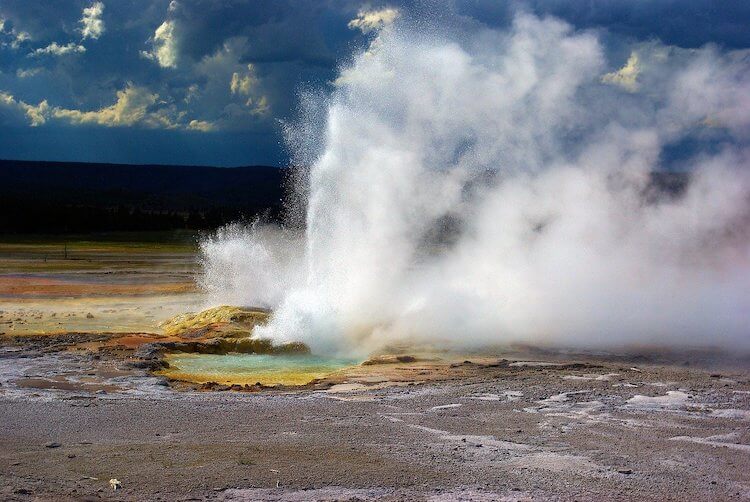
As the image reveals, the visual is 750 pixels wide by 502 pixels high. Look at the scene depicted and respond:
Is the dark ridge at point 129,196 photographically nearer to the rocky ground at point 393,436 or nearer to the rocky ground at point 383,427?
the rocky ground at point 383,427

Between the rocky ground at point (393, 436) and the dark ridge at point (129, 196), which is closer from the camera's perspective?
the rocky ground at point (393, 436)

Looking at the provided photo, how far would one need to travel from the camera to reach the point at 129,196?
331ft

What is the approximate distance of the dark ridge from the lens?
60.3 metres

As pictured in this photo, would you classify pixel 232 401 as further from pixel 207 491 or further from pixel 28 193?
pixel 28 193

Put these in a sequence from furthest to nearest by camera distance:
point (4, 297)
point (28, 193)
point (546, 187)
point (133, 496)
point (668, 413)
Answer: point (28, 193)
point (4, 297)
point (546, 187)
point (668, 413)
point (133, 496)

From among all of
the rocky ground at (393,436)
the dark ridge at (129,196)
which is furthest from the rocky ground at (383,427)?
the dark ridge at (129,196)

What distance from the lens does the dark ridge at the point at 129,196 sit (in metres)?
60.3

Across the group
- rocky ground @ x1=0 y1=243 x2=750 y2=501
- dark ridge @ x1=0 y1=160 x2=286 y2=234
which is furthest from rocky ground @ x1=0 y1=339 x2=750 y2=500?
dark ridge @ x1=0 y1=160 x2=286 y2=234

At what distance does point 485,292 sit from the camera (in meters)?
17.3

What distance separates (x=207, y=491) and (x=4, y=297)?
19.8 meters

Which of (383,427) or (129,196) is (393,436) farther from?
A: (129,196)

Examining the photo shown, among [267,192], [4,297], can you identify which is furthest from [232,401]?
[267,192]

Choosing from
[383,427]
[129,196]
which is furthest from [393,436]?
[129,196]

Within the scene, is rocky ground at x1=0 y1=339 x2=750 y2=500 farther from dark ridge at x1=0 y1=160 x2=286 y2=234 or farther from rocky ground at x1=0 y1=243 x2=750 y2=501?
dark ridge at x1=0 y1=160 x2=286 y2=234
